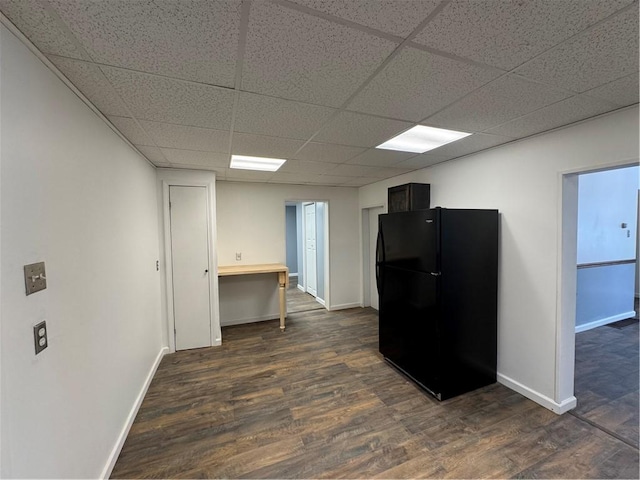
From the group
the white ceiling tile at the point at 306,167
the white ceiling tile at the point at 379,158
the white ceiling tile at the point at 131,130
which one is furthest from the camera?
the white ceiling tile at the point at 306,167

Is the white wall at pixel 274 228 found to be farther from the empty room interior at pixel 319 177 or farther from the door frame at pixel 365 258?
the empty room interior at pixel 319 177

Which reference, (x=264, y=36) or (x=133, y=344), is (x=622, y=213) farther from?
(x=133, y=344)

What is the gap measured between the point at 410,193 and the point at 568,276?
1687 mm

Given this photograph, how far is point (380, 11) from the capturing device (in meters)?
0.93

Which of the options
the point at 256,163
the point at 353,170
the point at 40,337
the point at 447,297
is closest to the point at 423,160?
the point at 353,170

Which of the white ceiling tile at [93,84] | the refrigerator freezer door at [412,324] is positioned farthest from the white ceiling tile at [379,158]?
the white ceiling tile at [93,84]

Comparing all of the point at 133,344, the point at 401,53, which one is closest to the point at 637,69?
the point at 401,53

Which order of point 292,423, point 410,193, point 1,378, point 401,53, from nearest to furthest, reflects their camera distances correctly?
1. point 1,378
2. point 401,53
3. point 292,423
4. point 410,193

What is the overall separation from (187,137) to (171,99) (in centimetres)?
68

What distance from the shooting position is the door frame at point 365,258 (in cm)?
497

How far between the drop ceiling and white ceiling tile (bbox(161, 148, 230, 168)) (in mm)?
431

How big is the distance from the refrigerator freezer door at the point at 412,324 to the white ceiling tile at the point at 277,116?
164cm

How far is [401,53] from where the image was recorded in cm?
116

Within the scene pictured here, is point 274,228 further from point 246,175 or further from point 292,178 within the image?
point 246,175
